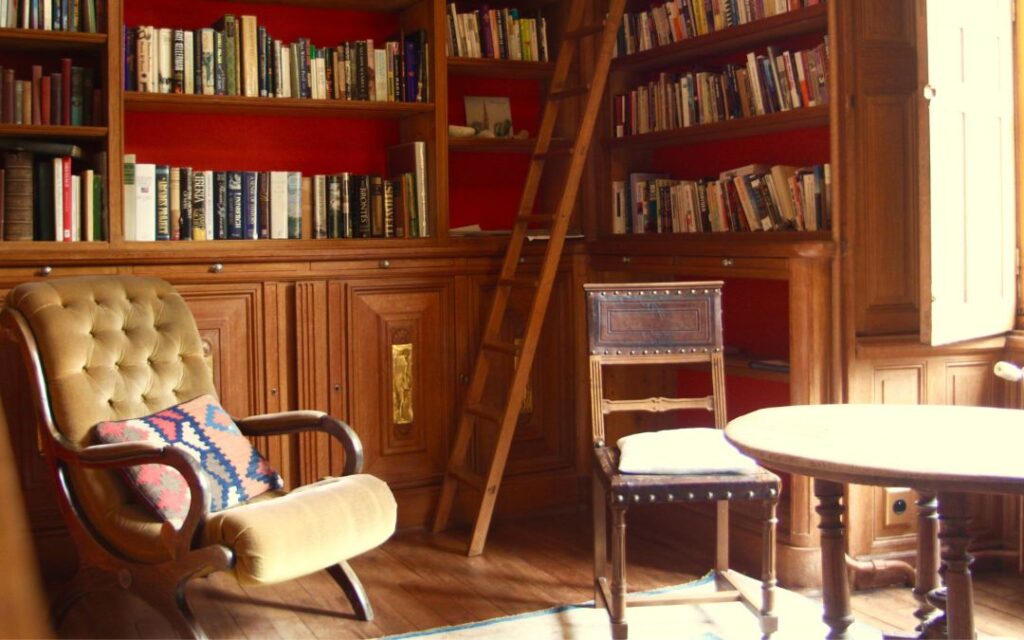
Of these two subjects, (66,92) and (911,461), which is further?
(66,92)

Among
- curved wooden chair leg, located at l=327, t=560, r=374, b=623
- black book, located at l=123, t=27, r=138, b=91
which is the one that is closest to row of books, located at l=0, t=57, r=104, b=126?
black book, located at l=123, t=27, r=138, b=91

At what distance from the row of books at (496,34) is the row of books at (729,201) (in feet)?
2.22

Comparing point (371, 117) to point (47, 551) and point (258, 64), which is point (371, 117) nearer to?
point (258, 64)

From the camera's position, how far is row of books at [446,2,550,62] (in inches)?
178

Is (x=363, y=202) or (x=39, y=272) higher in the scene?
(x=363, y=202)

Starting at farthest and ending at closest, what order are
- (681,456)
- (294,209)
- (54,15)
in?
1. (294,209)
2. (54,15)
3. (681,456)

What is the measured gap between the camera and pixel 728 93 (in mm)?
4117

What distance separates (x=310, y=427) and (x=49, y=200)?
1234 millimetres

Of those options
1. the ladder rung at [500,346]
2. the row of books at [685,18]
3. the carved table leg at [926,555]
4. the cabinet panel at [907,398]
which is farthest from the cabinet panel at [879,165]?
the ladder rung at [500,346]

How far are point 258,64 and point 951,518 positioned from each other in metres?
2.91

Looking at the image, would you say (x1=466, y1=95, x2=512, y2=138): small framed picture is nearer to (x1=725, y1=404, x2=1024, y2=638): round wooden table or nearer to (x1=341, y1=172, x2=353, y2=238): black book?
(x1=341, y1=172, x2=353, y2=238): black book

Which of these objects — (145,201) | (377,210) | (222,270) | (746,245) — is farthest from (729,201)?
(145,201)

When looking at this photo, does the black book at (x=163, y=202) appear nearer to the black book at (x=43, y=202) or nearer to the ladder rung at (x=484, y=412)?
the black book at (x=43, y=202)

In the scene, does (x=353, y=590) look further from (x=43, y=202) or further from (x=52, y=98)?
(x=52, y=98)
